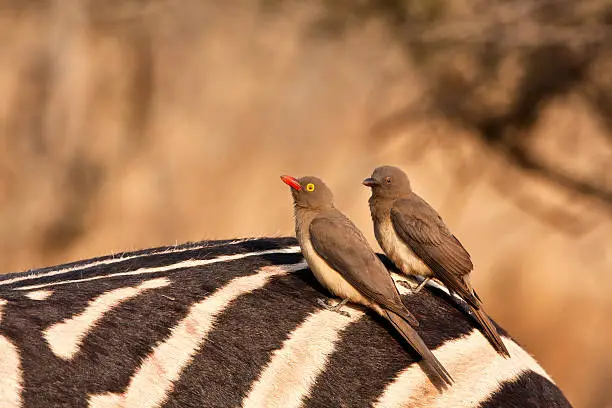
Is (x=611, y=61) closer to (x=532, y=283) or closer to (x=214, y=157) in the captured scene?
(x=532, y=283)

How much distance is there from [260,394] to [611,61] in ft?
21.9

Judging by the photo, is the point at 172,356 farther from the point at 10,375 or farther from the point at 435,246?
the point at 435,246

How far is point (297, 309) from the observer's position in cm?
343

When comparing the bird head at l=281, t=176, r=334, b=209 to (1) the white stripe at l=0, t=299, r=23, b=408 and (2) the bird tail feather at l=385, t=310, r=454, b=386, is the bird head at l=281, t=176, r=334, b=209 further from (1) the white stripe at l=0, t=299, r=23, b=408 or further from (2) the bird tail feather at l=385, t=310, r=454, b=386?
(1) the white stripe at l=0, t=299, r=23, b=408

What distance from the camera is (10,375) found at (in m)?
2.91

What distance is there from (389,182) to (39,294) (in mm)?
1144

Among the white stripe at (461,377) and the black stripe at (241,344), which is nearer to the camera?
the black stripe at (241,344)

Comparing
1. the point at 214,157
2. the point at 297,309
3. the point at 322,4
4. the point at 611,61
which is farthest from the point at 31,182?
the point at 297,309

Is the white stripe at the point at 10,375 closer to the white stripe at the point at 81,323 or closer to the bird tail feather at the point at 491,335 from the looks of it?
the white stripe at the point at 81,323

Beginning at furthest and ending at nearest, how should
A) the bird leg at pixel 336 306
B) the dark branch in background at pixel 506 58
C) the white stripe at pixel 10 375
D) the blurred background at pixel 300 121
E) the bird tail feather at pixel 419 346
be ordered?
the dark branch in background at pixel 506 58 → the blurred background at pixel 300 121 → the bird leg at pixel 336 306 → the bird tail feather at pixel 419 346 → the white stripe at pixel 10 375

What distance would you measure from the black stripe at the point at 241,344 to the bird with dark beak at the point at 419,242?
32 cm

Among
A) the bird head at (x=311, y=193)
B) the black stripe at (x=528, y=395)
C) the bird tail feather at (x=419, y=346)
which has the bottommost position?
the black stripe at (x=528, y=395)

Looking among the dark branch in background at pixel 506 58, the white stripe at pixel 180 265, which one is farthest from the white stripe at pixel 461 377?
the dark branch in background at pixel 506 58

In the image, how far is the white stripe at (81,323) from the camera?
9.93 ft
